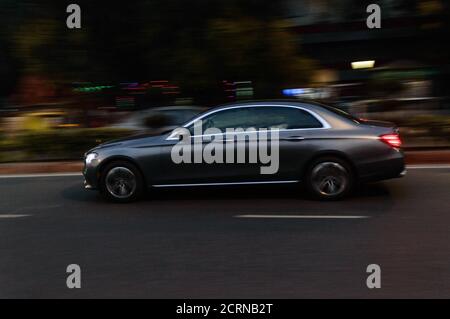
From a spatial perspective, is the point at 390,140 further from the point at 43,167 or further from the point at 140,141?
the point at 43,167

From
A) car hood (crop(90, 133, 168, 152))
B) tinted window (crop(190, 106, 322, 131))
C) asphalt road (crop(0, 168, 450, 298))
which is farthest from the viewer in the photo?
car hood (crop(90, 133, 168, 152))

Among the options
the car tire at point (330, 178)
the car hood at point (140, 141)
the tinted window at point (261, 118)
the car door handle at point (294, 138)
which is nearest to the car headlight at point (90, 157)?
the car hood at point (140, 141)

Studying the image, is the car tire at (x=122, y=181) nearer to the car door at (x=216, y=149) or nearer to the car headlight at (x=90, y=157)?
the car headlight at (x=90, y=157)

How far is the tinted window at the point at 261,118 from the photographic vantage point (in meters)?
7.71

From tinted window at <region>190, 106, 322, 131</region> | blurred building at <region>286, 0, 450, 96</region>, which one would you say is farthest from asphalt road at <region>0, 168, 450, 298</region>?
blurred building at <region>286, 0, 450, 96</region>

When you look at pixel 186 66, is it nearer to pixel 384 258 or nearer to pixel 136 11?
pixel 136 11

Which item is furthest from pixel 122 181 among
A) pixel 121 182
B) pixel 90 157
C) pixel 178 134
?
pixel 178 134

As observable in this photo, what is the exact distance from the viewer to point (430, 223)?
6449 millimetres

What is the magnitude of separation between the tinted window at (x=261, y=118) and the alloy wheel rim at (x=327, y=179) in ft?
2.02

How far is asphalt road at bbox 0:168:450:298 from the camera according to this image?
4.71 metres

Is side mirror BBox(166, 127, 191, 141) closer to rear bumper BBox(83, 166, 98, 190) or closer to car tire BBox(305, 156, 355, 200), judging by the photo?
rear bumper BBox(83, 166, 98, 190)

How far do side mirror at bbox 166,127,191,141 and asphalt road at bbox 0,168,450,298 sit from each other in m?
0.91

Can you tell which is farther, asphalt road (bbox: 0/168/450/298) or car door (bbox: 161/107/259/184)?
car door (bbox: 161/107/259/184)
